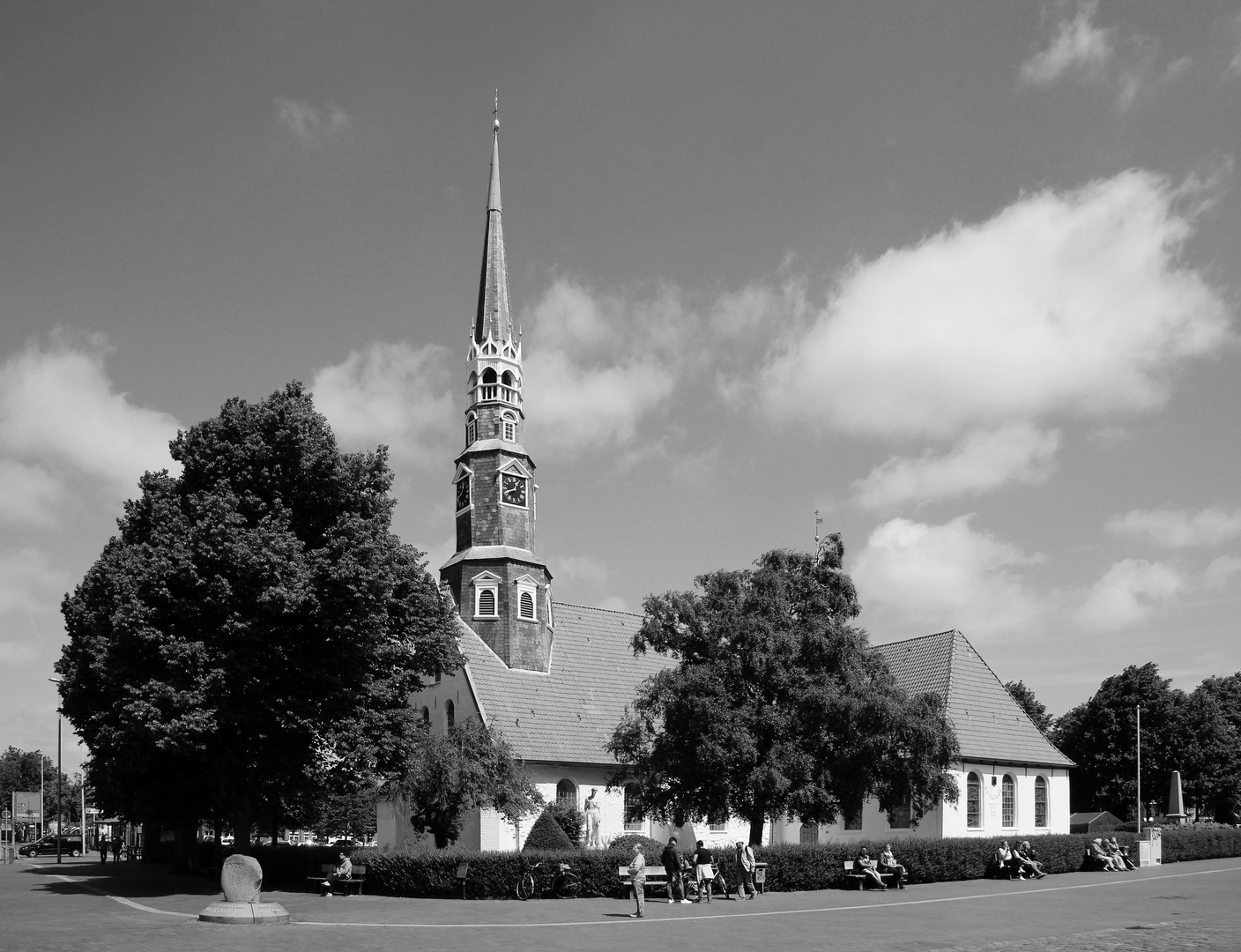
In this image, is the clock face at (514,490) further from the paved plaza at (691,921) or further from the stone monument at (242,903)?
the stone monument at (242,903)

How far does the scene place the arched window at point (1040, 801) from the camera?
198 ft

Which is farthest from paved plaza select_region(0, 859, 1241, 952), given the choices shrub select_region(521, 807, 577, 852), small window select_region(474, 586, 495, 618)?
small window select_region(474, 586, 495, 618)

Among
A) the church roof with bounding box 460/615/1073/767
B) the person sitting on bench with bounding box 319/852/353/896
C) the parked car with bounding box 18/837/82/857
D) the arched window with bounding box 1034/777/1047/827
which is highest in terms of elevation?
the church roof with bounding box 460/615/1073/767

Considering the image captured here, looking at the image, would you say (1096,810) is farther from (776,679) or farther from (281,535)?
(281,535)

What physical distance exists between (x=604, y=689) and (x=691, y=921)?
101 feet

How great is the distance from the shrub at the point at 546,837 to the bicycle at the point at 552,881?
9.89 m

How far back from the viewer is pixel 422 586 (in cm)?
3916

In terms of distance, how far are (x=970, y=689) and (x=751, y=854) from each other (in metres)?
30.1

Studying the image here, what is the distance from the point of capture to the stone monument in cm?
2523

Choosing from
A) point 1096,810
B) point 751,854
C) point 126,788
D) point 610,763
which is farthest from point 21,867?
point 1096,810

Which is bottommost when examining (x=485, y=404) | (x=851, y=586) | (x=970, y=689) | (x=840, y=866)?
(x=840, y=866)

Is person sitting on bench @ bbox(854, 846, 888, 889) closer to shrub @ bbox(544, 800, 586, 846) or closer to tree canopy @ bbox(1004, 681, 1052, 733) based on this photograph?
shrub @ bbox(544, 800, 586, 846)

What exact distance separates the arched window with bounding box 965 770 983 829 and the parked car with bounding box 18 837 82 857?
61418 millimetres

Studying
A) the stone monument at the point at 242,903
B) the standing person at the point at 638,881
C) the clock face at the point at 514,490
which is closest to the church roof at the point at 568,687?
the clock face at the point at 514,490
